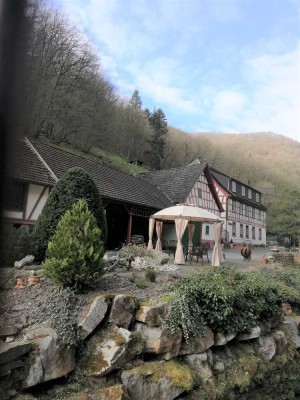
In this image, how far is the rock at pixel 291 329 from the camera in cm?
773

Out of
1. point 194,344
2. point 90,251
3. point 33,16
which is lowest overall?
point 194,344

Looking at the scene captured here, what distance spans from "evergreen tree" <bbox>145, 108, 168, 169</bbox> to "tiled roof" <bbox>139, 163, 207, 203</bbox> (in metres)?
21.6

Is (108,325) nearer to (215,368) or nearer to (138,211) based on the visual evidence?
(215,368)

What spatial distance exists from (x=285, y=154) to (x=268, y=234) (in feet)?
70.9

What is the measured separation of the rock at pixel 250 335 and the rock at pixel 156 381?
1879 millimetres

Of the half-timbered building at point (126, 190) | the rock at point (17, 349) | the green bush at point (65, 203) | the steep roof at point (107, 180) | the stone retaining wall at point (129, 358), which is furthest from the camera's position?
the steep roof at point (107, 180)

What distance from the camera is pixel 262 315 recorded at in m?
7.37

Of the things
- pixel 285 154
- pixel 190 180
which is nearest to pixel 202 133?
pixel 285 154

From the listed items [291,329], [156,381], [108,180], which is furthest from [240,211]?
[156,381]

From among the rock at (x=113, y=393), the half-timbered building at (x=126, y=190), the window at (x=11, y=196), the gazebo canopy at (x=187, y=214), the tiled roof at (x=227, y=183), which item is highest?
the tiled roof at (x=227, y=183)

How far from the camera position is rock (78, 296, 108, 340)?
15.3ft

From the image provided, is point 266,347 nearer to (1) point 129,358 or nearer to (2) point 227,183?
(1) point 129,358

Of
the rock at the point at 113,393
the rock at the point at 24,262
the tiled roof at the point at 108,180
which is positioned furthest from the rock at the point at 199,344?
the tiled roof at the point at 108,180

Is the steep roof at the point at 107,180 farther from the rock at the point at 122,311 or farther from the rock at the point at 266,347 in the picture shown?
the rock at the point at 266,347
